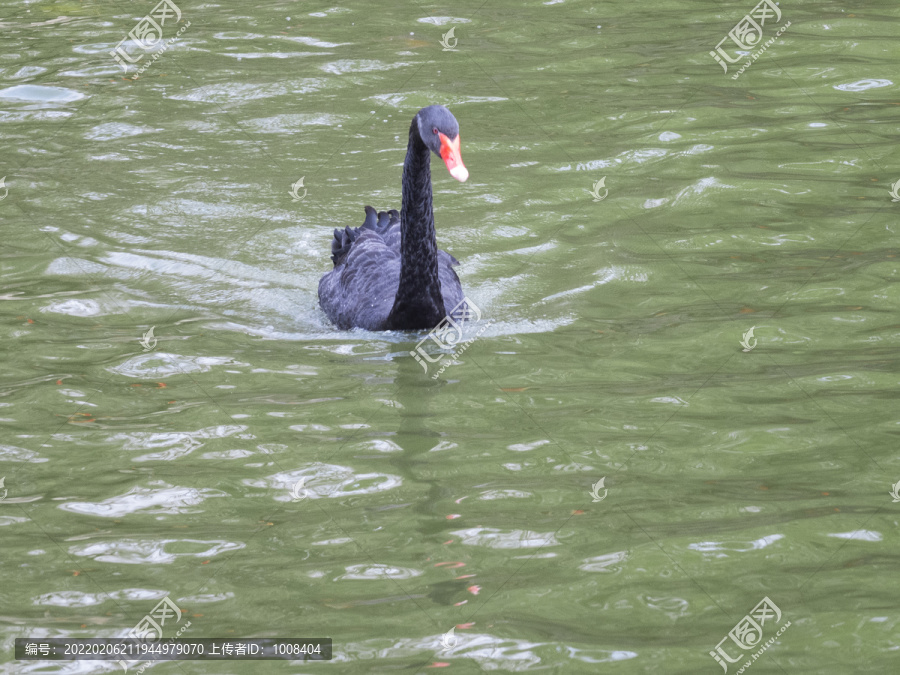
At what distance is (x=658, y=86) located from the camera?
9844 mm

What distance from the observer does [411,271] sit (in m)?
6.06

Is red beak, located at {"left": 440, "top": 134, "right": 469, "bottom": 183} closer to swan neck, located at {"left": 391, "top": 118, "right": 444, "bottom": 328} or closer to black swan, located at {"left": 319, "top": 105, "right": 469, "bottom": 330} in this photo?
black swan, located at {"left": 319, "top": 105, "right": 469, "bottom": 330}

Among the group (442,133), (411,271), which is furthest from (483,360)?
(442,133)

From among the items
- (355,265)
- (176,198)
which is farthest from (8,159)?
(355,265)

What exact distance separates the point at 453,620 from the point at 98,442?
2.06 metres

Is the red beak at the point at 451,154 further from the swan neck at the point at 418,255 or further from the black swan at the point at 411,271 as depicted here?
the swan neck at the point at 418,255

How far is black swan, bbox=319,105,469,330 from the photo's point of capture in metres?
5.65

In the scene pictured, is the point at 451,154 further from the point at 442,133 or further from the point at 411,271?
the point at 411,271

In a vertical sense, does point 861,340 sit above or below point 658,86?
below

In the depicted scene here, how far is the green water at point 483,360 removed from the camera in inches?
146

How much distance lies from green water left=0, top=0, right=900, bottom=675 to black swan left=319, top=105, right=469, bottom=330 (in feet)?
0.62

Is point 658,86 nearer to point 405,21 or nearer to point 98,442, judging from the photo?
point 405,21

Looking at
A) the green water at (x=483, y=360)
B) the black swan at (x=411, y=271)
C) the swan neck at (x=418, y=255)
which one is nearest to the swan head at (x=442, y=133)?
A: the black swan at (x=411, y=271)

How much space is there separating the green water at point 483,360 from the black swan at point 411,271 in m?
0.19
